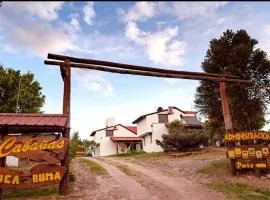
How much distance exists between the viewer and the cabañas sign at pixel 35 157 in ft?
44.2

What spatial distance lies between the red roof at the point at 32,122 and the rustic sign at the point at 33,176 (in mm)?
1673

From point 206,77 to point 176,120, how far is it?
92.7 ft

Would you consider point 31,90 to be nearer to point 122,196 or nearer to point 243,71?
point 243,71

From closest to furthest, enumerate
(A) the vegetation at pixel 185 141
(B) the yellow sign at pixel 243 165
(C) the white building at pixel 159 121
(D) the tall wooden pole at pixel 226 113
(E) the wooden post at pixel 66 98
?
(E) the wooden post at pixel 66 98 → (B) the yellow sign at pixel 243 165 → (D) the tall wooden pole at pixel 226 113 → (A) the vegetation at pixel 185 141 → (C) the white building at pixel 159 121

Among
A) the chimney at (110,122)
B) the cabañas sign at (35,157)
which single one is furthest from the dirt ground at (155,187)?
the chimney at (110,122)

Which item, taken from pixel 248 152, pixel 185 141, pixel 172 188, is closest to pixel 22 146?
pixel 172 188

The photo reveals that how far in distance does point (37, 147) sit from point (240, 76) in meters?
16.1

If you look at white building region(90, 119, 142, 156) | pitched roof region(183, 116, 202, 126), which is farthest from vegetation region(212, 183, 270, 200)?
white building region(90, 119, 142, 156)

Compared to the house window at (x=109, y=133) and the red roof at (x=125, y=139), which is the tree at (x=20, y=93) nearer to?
the red roof at (x=125, y=139)

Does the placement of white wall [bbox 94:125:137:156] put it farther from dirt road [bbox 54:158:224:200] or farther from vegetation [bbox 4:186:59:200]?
vegetation [bbox 4:186:59:200]

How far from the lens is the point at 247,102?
2431cm

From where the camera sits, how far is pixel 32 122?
14.1m

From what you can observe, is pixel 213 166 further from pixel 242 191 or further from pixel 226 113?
pixel 242 191

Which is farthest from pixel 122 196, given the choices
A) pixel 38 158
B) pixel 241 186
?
pixel 241 186
